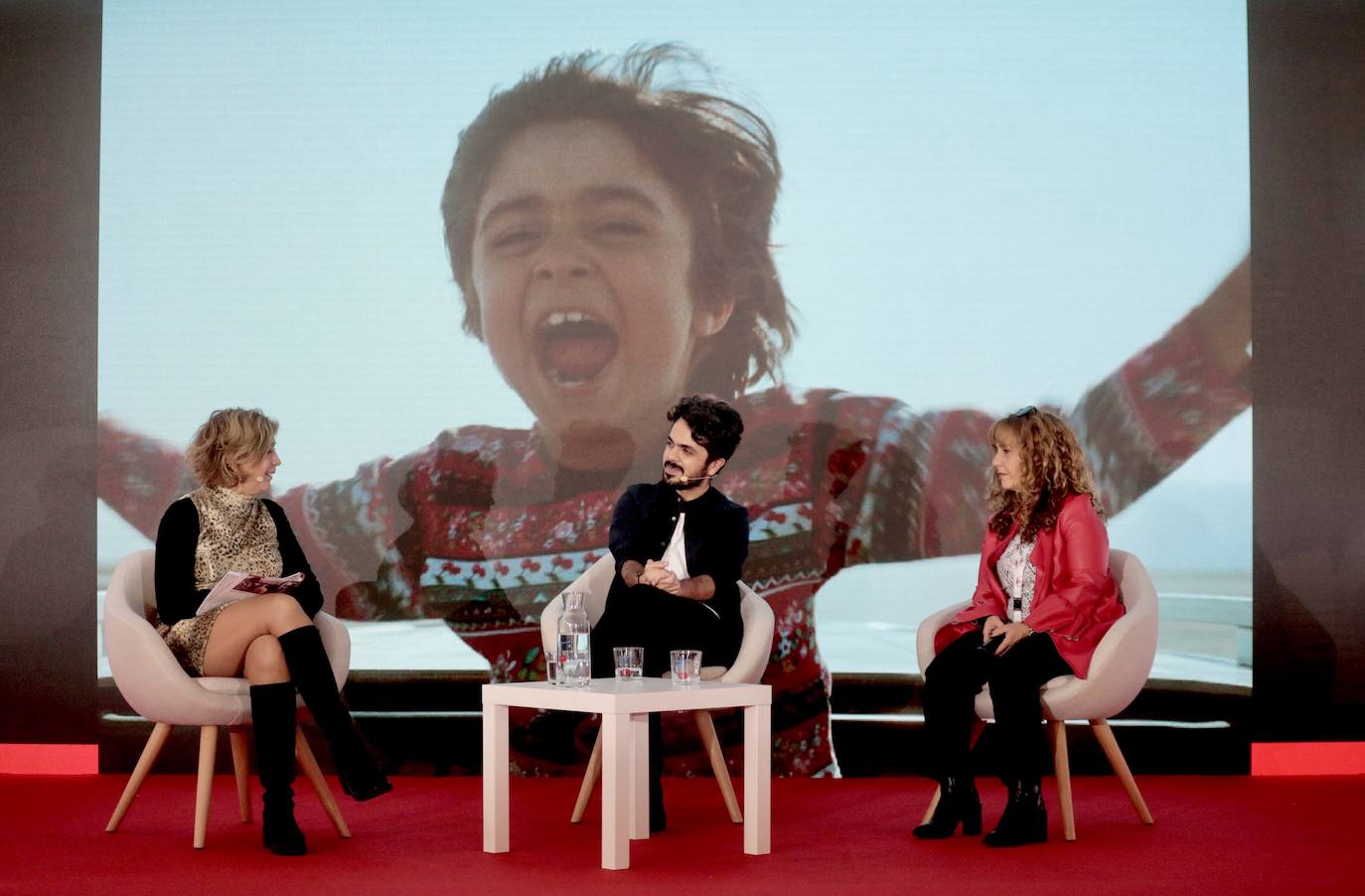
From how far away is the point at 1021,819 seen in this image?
3.76m

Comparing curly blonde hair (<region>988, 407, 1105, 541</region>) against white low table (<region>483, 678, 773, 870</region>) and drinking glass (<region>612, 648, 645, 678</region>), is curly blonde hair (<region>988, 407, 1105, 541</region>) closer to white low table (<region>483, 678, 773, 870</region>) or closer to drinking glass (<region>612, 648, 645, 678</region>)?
white low table (<region>483, 678, 773, 870</region>)

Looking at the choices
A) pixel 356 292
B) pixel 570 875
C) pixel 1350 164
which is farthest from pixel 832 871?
pixel 1350 164

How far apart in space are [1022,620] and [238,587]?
199 centimetres

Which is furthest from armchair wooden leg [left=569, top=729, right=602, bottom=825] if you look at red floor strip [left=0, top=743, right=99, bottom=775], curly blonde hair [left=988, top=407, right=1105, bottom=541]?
red floor strip [left=0, top=743, right=99, bottom=775]

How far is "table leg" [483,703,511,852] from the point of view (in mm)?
3672

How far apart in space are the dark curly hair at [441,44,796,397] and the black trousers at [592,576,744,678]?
1.13 m

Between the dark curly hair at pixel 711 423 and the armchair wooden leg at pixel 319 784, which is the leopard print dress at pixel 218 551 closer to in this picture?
the armchair wooden leg at pixel 319 784

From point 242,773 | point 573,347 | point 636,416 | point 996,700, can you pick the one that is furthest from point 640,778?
point 573,347

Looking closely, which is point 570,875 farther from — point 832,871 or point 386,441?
point 386,441

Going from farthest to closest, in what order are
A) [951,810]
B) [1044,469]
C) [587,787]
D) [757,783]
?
[587,787] < [1044,469] < [951,810] < [757,783]

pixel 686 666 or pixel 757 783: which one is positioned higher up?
pixel 686 666

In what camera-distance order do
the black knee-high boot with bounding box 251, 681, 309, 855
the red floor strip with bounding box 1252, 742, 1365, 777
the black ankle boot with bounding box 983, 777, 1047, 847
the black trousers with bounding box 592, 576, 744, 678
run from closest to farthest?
1. the black knee-high boot with bounding box 251, 681, 309, 855
2. the black ankle boot with bounding box 983, 777, 1047, 847
3. the black trousers with bounding box 592, 576, 744, 678
4. the red floor strip with bounding box 1252, 742, 1365, 777

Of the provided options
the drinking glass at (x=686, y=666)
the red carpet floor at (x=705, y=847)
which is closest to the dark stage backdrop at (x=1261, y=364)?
the red carpet floor at (x=705, y=847)

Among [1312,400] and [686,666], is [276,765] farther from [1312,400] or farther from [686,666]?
[1312,400]
